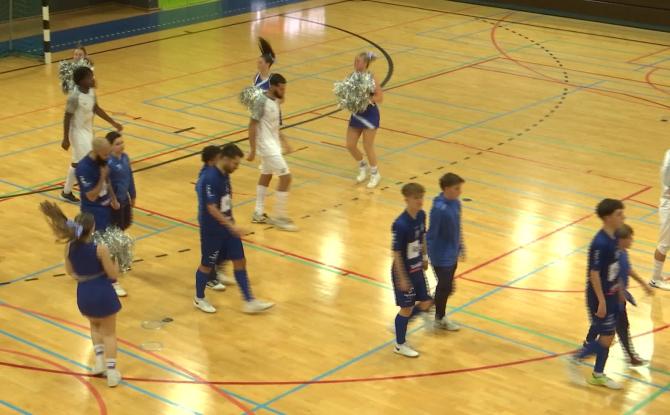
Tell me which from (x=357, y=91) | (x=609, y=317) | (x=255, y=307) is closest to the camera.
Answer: (x=609, y=317)

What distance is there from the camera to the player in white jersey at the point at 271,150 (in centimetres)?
1243

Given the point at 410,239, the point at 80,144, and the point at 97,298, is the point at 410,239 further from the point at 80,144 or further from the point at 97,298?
the point at 80,144

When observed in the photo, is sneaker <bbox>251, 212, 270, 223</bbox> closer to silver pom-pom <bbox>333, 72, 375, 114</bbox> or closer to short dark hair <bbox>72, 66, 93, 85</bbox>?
silver pom-pom <bbox>333, 72, 375, 114</bbox>

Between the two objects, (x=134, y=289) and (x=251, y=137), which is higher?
(x=251, y=137)

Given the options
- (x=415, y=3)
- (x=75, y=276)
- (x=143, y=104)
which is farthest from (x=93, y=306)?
(x=415, y=3)

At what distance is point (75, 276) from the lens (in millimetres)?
8625

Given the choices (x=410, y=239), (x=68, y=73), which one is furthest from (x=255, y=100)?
(x=410, y=239)

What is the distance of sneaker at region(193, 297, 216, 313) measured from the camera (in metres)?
10.5

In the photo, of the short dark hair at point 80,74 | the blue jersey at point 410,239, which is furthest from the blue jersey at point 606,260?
the short dark hair at point 80,74

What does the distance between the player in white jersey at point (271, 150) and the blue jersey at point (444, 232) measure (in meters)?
3.35

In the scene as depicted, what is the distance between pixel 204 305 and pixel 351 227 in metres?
2.93

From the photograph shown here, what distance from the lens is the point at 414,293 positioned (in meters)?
9.45

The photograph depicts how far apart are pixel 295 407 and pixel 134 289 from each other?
309 centimetres

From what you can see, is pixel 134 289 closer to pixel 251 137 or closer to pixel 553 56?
pixel 251 137
